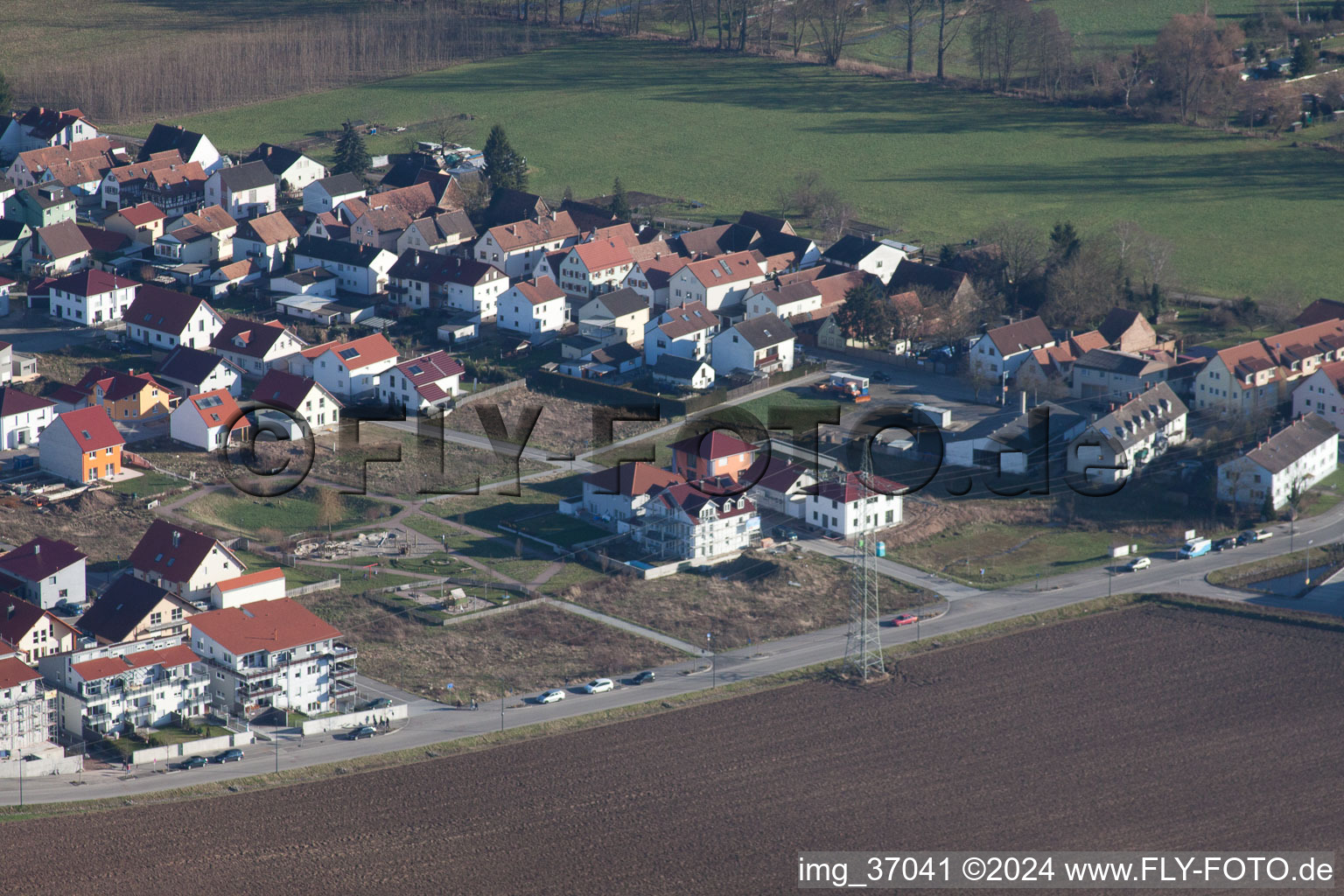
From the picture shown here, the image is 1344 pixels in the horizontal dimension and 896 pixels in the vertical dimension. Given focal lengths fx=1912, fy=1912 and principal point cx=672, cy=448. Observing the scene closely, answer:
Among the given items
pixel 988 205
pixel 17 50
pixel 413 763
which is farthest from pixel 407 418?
pixel 17 50

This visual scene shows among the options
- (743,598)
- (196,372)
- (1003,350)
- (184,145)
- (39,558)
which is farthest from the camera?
(184,145)

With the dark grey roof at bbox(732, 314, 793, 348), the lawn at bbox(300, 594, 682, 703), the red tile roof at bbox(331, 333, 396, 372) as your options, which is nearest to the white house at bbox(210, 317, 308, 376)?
the red tile roof at bbox(331, 333, 396, 372)

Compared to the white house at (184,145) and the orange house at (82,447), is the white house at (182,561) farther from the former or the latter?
the white house at (184,145)

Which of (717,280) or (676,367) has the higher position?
(717,280)

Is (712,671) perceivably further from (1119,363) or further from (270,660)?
(1119,363)

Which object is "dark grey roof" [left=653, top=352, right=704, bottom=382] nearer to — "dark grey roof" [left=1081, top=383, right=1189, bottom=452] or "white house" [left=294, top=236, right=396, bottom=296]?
"white house" [left=294, top=236, right=396, bottom=296]

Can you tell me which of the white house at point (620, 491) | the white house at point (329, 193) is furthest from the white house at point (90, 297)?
the white house at point (620, 491)

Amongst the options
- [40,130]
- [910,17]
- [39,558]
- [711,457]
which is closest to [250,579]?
[39,558]

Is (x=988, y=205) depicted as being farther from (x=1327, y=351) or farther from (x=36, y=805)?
(x=36, y=805)
